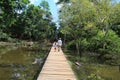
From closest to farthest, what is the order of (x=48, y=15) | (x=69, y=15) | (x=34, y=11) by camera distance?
(x=69, y=15)
(x=34, y=11)
(x=48, y=15)

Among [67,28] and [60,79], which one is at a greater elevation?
[67,28]

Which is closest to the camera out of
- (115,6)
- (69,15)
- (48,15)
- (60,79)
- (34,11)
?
(60,79)

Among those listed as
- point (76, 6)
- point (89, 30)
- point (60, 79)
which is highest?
point (76, 6)

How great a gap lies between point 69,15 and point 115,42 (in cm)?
1394

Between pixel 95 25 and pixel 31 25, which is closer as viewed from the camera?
pixel 95 25

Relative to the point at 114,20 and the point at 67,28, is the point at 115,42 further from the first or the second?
the point at 67,28

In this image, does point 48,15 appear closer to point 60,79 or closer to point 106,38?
point 106,38

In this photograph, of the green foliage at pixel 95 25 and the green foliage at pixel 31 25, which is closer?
the green foliage at pixel 95 25

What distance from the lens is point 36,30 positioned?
90625 millimetres

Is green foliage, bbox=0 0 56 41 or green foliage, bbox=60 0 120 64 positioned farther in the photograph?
green foliage, bbox=0 0 56 41

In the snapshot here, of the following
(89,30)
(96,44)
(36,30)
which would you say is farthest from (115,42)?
(36,30)

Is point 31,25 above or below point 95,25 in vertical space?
above

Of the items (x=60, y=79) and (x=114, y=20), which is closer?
(x=60, y=79)

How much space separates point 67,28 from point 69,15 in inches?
123
